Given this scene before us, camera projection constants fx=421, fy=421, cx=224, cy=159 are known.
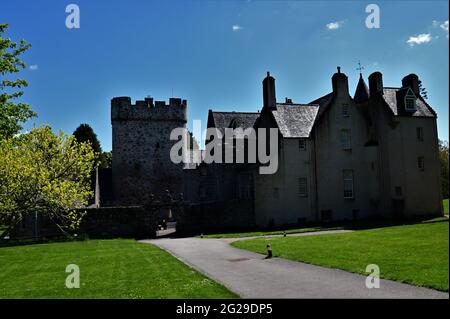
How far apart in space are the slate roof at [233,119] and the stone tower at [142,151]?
455cm

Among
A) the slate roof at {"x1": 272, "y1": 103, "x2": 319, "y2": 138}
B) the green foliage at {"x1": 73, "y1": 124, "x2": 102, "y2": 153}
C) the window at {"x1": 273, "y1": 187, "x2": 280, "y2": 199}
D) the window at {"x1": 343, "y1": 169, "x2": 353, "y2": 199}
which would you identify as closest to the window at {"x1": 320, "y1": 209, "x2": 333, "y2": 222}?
the window at {"x1": 343, "y1": 169, "x2": 353, "y2": 199}

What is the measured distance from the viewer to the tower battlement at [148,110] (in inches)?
1743

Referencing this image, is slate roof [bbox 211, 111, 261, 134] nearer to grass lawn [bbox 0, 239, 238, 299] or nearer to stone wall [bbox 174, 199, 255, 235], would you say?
stone wall [bbox 174, 199, 255, 235]

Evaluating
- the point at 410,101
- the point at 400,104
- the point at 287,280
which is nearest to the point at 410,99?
the point at 410,101

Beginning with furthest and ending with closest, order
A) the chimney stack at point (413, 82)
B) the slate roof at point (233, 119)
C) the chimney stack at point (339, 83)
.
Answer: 1. the slate roof at point (233, 119)
2. the chimney stack at point (413, 82)
3. the chimney stack at point (339, 83)

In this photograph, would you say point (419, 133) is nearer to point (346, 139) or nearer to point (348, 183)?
point (346, 139)

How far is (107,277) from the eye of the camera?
1349 cm

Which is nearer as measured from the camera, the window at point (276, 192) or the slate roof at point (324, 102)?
the window at point (276, 192)

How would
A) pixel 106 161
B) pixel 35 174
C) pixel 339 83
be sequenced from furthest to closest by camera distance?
pixel 106 161, pixel 339 83, pixel 35 174

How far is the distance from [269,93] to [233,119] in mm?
8211

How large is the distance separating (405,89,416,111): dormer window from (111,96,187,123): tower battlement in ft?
73.7

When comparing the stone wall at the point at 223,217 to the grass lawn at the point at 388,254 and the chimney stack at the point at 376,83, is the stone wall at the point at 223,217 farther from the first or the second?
the chimney stack at the point at 376,83

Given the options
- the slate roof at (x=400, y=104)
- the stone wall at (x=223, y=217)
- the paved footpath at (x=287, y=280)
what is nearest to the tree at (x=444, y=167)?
the slate roof at (x=400, y=104)

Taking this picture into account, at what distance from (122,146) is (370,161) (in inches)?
974
